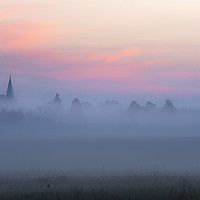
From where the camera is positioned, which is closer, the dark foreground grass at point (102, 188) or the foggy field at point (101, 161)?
the dark foreground grass at point (102, 188)

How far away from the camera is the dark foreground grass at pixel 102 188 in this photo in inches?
1086

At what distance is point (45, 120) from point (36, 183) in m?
135

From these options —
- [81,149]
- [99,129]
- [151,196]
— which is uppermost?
[99,129]

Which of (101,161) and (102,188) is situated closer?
(102,188)

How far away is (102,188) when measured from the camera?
2995 cm

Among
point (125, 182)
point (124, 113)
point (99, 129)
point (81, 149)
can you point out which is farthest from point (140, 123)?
point (125, 182)

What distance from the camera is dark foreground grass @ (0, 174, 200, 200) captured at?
27.6 metres

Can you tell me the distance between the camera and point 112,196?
27.6 m

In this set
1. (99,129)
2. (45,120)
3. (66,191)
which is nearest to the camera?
(66,191)

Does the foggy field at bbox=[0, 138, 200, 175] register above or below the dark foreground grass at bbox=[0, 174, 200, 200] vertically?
above

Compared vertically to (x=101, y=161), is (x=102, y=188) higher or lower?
lower

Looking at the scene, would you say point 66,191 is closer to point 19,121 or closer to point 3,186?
point 3,186

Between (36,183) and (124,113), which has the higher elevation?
(124,113)

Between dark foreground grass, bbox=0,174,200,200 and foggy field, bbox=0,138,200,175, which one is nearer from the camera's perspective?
dark foreground grass, bbox=0,174,200,200
